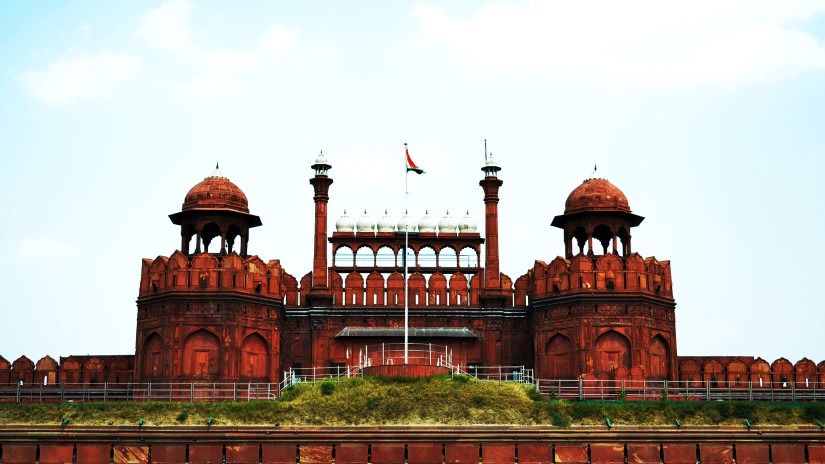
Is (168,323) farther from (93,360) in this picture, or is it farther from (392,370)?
(392,370)

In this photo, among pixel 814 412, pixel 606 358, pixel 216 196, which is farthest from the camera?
pixel 216 196

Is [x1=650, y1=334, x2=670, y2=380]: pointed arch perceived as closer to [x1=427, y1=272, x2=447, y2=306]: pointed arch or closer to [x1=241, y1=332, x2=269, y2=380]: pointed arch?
[x1=427, y1=272, x2=447, y2=306]: pointed arch

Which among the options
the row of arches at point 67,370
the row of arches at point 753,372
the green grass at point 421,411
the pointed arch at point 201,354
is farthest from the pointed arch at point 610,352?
the row of arches at point 67,370

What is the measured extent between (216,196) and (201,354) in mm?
8580

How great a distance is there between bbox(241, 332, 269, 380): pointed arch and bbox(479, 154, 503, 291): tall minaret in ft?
40.7

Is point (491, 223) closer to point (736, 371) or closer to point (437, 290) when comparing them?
point (437, 290)

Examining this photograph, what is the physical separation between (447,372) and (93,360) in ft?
59.6

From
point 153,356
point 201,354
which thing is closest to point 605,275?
point 201,354

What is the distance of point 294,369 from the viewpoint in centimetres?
6050

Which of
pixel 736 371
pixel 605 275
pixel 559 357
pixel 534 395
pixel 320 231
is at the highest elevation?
pixel 320 231

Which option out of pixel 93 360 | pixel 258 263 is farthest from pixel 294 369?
pixel 93 360

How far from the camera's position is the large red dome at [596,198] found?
60.3 m

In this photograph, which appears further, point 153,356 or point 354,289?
point 354,289

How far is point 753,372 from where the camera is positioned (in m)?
58.8
